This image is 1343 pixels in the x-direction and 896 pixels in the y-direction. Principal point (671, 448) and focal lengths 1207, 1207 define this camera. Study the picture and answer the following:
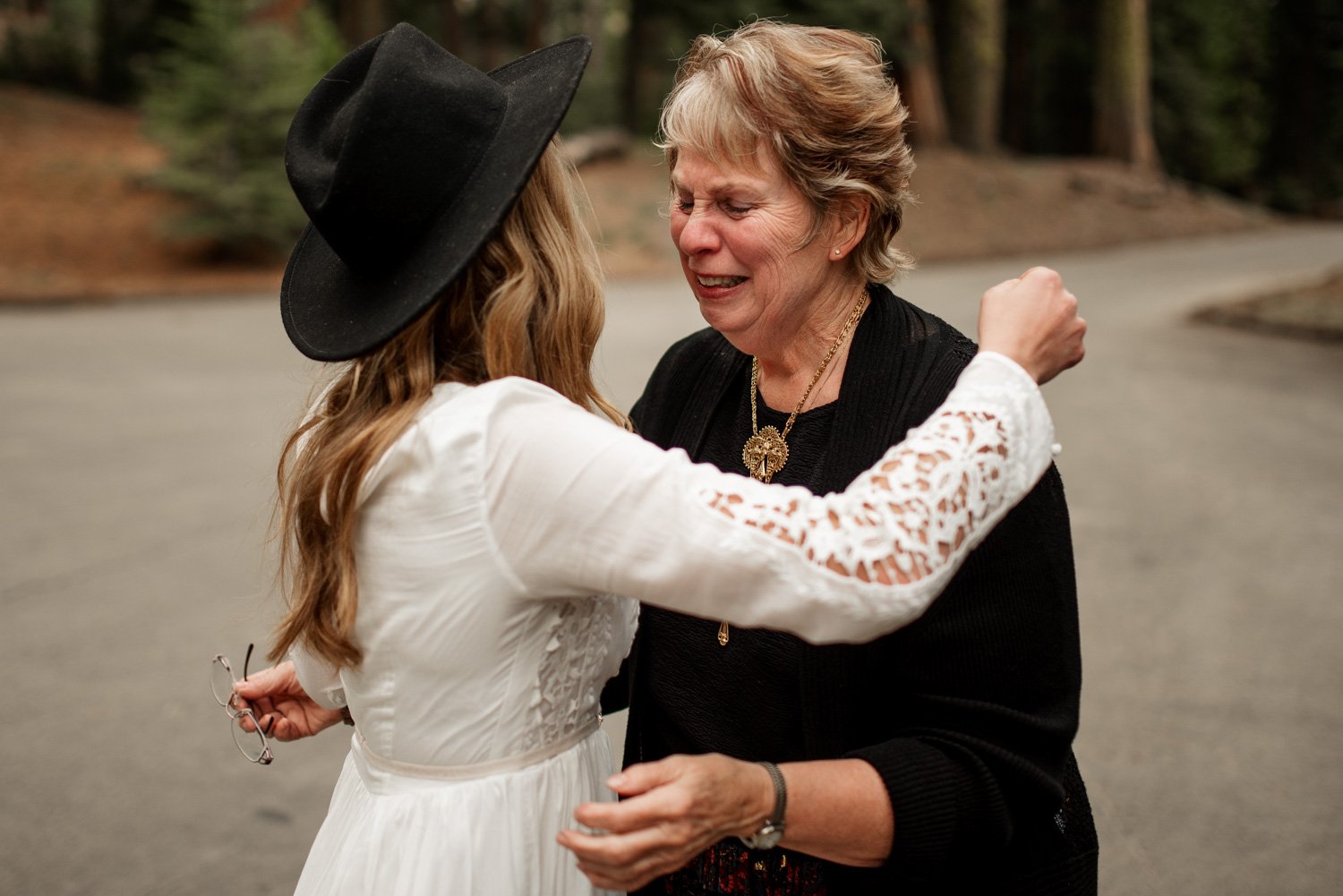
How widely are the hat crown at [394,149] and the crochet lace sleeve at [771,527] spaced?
0.34 meters

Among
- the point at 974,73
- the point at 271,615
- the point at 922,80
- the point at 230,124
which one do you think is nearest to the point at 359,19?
the point at 230,124

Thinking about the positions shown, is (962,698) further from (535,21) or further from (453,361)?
(535,21)

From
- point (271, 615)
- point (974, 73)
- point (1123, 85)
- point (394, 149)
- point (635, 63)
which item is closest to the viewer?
point (394, 149)

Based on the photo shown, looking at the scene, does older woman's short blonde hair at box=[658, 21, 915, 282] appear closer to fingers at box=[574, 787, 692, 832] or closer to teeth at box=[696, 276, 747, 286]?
teeth at box=[696, 276, 747, 286]

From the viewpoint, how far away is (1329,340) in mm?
12211

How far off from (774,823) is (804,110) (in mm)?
1113

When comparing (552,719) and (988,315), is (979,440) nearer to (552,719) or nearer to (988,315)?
(988,315)

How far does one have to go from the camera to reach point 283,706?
210cm

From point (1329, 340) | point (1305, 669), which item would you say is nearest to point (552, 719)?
point (1305, 669)

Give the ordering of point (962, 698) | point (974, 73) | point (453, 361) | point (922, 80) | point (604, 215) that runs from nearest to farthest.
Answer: point (453, 361) → point (962, 698) → point (604, 215) → point (922, 80) → point (974, 73)

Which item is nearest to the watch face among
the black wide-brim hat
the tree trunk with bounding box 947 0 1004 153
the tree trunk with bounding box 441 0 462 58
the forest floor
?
the black wide-brim hat

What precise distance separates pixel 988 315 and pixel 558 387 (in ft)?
1.89

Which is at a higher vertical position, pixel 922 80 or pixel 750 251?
pixel 750 251

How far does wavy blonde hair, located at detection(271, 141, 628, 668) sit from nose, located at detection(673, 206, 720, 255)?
0.37 metres
